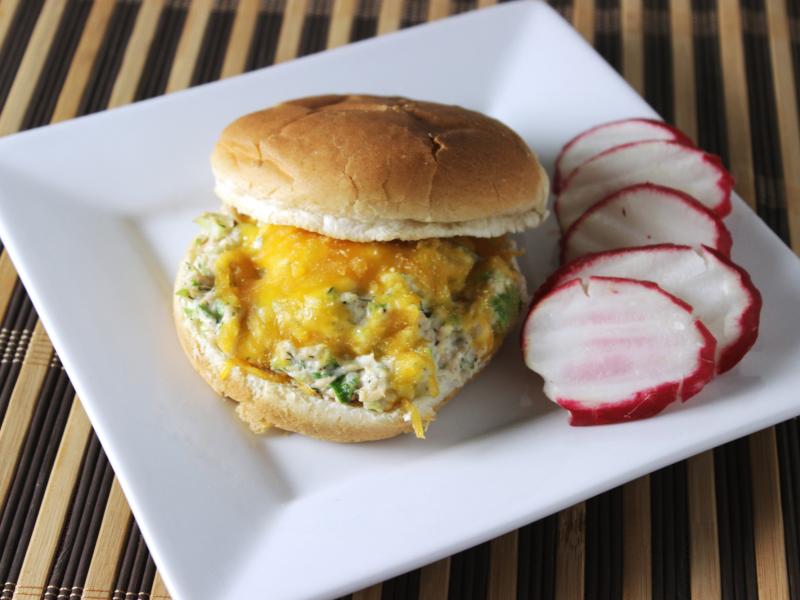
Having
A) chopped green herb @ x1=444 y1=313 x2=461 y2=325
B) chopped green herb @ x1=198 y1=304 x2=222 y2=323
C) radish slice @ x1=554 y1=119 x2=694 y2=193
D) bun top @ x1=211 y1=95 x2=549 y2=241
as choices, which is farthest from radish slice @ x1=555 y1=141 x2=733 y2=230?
chopped green herb @ x1=198 y1=304 x2=222 y2=323

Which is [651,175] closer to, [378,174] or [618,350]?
[618,350]

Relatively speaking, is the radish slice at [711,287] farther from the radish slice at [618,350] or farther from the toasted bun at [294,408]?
the toasted bun at [294,408]

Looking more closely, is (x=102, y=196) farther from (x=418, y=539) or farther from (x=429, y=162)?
(x=418, y=539)

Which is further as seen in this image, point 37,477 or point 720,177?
point 720,177

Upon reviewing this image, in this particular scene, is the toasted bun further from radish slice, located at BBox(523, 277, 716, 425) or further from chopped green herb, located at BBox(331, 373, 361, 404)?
radish slice, located at BBox(523, 277, 716, 425)

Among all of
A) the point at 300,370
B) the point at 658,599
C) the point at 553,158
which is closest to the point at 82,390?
the point at 300,370

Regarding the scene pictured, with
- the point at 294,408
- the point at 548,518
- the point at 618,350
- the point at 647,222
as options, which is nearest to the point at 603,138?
the point at 647,222
